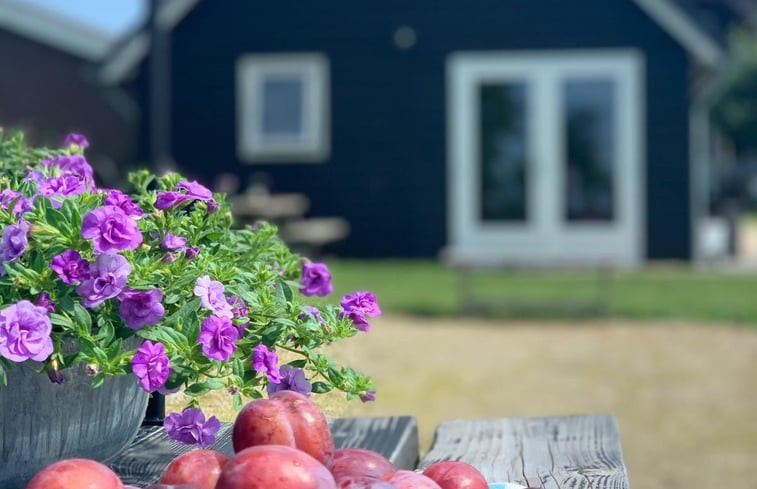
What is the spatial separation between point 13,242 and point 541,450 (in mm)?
1133

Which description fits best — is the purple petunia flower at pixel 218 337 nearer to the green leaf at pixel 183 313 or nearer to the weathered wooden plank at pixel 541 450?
the green leaf at pixel 183 313

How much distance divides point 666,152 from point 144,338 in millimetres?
14047

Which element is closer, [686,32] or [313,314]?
[313,314]

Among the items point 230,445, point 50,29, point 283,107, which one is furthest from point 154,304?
point 50,29

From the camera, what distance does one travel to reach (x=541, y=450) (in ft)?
7.54

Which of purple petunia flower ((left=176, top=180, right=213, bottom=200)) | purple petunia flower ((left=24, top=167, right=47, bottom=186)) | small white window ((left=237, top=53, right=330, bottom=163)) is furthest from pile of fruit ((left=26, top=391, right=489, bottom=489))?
small white window ((left=237, top=53, right=330, bottom=163))

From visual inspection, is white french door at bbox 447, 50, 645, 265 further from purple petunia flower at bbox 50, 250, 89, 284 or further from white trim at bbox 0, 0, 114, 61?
purple petunia flower at bbox 50, 250, 89, 284

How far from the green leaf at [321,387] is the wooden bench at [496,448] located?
0.47ft

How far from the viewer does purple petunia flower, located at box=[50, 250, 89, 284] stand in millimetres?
1578

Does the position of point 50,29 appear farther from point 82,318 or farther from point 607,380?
point 82,318

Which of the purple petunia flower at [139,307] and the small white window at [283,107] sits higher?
the small white window at [283,107]

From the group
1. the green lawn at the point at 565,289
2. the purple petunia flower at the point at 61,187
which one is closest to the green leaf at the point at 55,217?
the purple petunia flower at the point at 61,187

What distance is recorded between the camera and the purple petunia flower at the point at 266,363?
1697 mm

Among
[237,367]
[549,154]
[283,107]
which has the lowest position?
[237,367]
